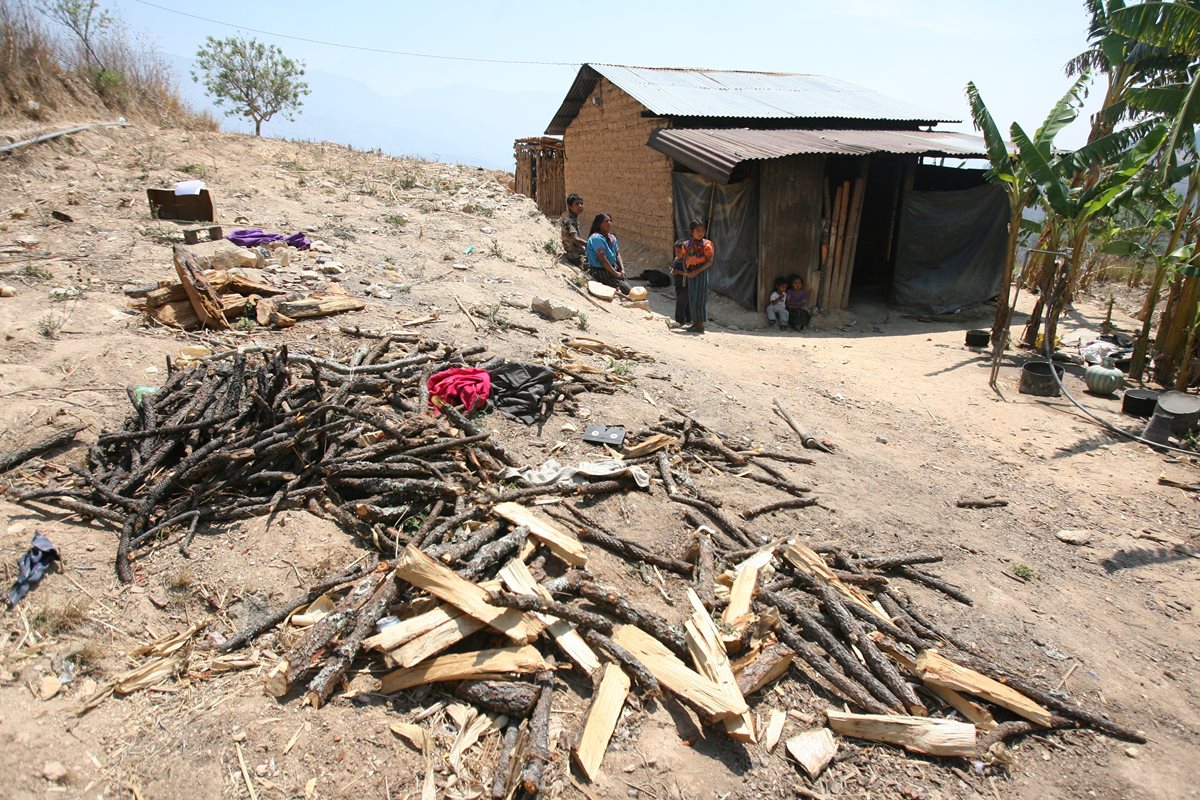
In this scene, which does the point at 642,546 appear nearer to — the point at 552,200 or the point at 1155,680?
the point at 1155,680

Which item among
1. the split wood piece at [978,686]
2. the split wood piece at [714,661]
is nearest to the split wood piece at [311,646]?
the split wood piece at [714,661]

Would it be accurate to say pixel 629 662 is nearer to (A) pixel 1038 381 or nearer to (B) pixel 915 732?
(B) pixel 915 732

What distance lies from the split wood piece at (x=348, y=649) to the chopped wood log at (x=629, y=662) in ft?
3.20

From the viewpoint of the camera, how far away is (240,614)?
3.18 m

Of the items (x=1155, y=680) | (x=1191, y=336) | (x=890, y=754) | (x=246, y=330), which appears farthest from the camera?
(x=1191, y=336)

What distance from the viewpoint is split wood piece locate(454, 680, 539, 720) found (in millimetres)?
2719

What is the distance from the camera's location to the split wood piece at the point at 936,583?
12.7ft

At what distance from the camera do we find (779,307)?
10.6m

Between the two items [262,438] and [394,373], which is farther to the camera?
[394,373]

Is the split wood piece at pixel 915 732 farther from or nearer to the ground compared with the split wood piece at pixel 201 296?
nearer to the ground

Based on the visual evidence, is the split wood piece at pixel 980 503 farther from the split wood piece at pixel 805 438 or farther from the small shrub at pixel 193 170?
the small shrub at pixel 193 170

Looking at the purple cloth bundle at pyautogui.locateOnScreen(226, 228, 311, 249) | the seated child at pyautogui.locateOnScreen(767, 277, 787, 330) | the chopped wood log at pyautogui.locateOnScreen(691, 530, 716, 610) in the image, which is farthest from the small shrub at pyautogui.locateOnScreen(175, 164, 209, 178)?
the chopped wood log at pyautogui.locateOnScreen(691, 530, 716, 610)

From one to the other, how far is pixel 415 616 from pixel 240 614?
928 millimetres

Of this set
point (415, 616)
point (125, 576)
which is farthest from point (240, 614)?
point (415, 616)
